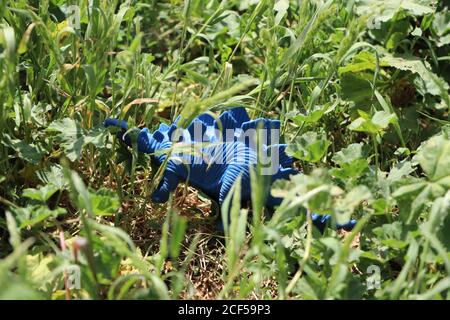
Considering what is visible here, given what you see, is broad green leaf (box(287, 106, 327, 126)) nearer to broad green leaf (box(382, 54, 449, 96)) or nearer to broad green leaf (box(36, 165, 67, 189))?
broad green leaf (box(382, 54, 449, 96))

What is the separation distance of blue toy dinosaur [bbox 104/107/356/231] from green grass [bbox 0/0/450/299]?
0.16ft

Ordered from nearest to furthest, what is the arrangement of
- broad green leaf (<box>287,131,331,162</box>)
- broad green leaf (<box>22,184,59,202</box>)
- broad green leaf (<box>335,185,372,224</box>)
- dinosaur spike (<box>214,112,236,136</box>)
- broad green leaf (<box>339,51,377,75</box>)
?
broad green leaf (<box>335,185,372,224</box>) → broad green leaf (<box>22,184,59,202</box>) → broad green leaf (<box>287,131,331,162</box>) → dinosaur spike (<box>214,112,236,136</box>) → broad green leaf (<box>339,51,377,75</box>)

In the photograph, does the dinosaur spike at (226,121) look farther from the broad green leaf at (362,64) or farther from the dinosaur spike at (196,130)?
the broad green leaf at (362,64)

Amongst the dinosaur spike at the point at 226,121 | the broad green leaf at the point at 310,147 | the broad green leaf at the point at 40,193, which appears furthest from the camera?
the dinosaur spike at the point at 226,121

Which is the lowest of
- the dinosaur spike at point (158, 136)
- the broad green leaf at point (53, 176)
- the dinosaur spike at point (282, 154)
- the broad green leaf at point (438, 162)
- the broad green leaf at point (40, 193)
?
the broad green leaf at point (53, 176)

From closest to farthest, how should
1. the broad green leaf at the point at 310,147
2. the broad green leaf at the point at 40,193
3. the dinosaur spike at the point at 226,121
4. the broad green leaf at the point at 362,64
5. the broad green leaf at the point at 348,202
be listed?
the broad green leaf at the point at 348,202 → the broad green leaf at the point at 40,193 → the broad green leaf at the point at 310,147 → the dinosaur spike at the point at 226,121 → the broad green leaf at the point at 362,64

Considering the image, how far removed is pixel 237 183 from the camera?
1589mm

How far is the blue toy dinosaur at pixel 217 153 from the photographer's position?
1.87 meters

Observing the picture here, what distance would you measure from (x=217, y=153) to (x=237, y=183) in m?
0.32

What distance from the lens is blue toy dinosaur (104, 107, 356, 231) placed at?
187 centimetres

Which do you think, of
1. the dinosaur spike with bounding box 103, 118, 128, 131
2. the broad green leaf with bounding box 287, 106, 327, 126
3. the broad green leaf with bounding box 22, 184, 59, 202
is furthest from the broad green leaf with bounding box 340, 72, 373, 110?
the broad green leaf with bounding box 22, 184, 59, 202

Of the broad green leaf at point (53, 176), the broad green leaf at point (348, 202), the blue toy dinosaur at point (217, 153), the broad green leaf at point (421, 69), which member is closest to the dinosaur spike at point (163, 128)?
the blue toy dinosaur at point (217, 153)

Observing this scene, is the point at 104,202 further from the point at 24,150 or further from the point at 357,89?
the point at 357,89

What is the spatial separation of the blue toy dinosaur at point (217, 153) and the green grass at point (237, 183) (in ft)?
0.16
